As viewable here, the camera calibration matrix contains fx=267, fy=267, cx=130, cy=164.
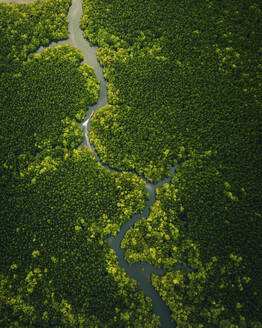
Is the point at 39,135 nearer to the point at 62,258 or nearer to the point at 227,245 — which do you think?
the point at 62,258

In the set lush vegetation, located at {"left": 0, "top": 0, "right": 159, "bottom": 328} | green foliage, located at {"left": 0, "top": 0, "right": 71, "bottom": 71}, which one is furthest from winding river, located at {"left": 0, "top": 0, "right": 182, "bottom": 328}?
green foliage, located at {"left": 0, "top": 0, "right": 71, "bottom": 71}

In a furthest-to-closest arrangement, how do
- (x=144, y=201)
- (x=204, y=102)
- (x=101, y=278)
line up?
(x=204, y=102) → (x=144, y=201) → (x=101, y=278)

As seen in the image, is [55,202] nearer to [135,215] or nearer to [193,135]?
[135,215]

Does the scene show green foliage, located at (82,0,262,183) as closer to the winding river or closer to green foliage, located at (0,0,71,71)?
the winding river

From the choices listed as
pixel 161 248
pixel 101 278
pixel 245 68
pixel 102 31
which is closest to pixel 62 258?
pixel 101 278

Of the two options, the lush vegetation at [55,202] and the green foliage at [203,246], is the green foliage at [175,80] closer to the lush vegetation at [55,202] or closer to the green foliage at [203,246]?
the lush vegetation at [55,202]
